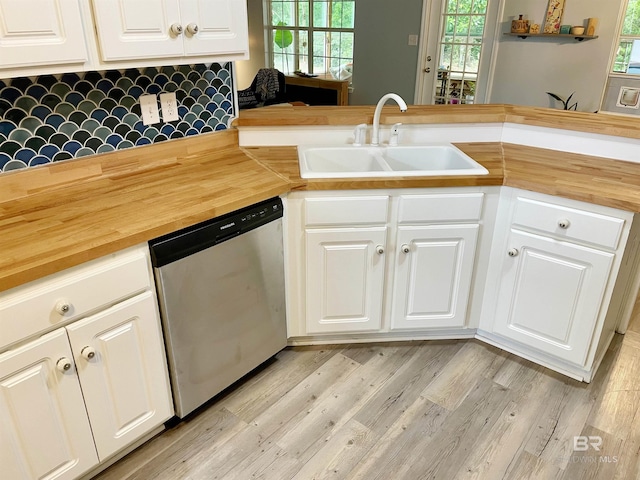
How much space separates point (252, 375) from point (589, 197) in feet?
5.20

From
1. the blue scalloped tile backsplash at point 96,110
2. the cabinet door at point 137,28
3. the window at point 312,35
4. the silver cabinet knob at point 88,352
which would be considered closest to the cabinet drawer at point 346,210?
the blue scalloped tile backsplash at point 96,110

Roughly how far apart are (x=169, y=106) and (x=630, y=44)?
14.6ft

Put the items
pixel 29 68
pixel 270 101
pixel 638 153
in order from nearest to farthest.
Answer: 1. pixel 29 68
2. pixel 638 153
3. pixel 270 101

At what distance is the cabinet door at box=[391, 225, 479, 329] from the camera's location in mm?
2156

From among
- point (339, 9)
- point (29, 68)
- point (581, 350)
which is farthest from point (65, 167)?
point (339, 9)

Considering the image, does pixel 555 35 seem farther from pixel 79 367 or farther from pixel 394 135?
pixel 79 367

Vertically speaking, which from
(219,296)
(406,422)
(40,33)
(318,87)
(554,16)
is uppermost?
(554,16)

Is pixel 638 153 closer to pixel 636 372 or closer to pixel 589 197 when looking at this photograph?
pixel 589 197

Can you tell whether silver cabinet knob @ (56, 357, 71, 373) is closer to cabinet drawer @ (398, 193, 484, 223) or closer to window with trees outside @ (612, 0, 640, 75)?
cabinet drawer @ (398, 193, 484, 223)

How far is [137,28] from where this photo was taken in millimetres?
1619

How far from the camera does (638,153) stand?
2.21m

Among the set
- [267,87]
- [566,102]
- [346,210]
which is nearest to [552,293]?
[346,210]

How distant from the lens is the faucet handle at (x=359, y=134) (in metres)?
2.37

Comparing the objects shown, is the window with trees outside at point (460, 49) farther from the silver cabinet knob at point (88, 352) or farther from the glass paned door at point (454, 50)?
the silver cabinet knob at point (88, 352)
